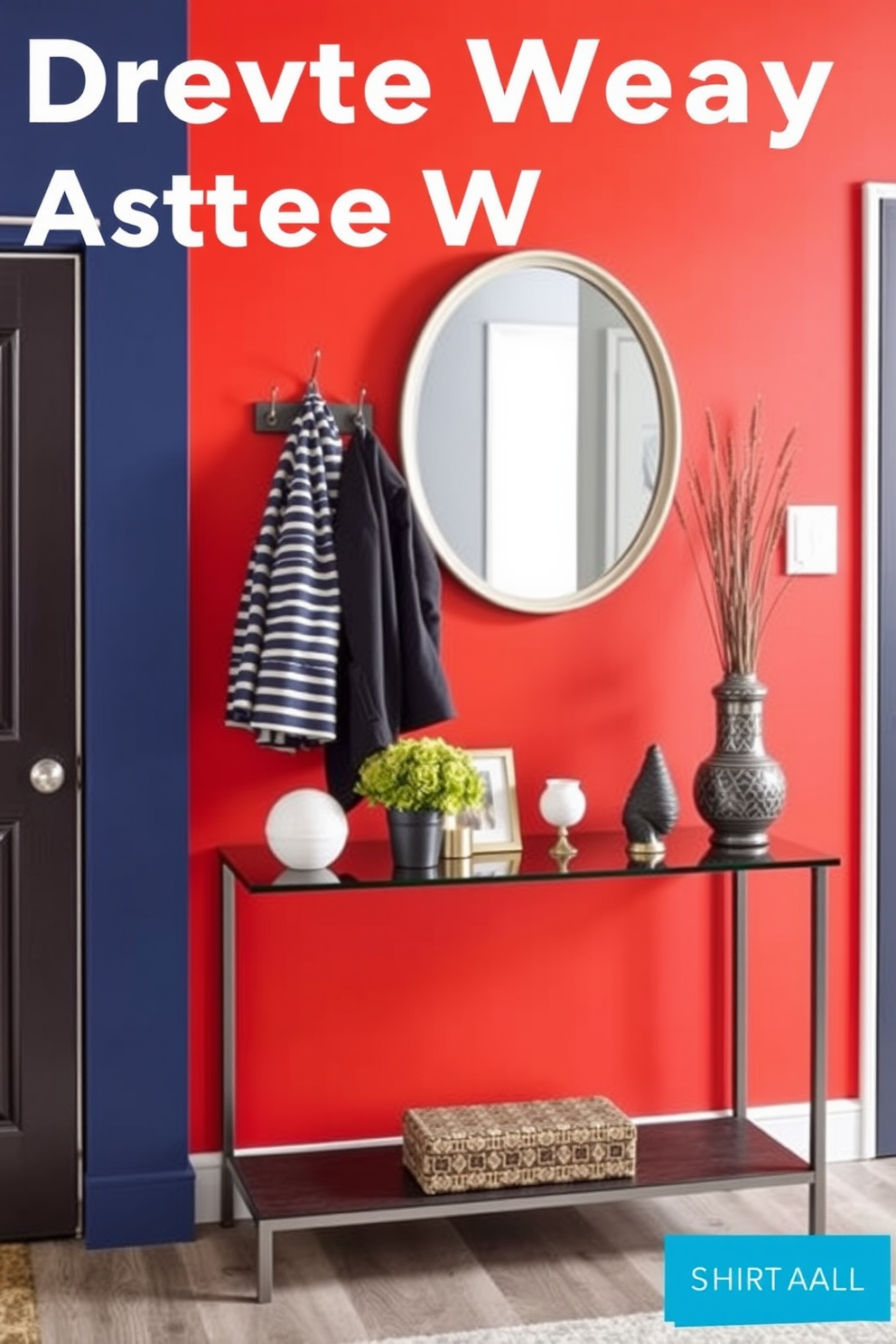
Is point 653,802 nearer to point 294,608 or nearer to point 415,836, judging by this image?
point 415,836

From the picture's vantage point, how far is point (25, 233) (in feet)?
11.6

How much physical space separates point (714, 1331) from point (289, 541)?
5.11 feet

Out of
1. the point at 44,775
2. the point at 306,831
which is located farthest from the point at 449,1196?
the point at 44,775

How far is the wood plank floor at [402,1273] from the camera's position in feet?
10.6

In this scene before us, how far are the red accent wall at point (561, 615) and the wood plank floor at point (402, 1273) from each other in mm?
260

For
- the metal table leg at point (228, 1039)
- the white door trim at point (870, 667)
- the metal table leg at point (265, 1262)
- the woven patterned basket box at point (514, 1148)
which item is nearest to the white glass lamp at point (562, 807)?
the woven patterned basket box at point (514, 1148)

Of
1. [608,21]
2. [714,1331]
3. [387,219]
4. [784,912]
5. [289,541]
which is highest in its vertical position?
[608,21]

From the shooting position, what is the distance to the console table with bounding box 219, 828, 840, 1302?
11.1 ft

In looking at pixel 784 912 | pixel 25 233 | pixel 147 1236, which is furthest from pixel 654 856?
pixel 25 233

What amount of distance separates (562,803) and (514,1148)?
66 cm

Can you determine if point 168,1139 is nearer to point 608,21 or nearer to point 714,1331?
point 714,1331

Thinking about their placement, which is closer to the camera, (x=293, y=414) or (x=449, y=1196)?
(x=449, y=1196)

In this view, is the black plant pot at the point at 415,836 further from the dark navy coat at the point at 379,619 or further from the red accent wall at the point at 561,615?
the red accent wall at the point at 561,615

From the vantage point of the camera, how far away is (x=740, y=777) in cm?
370
